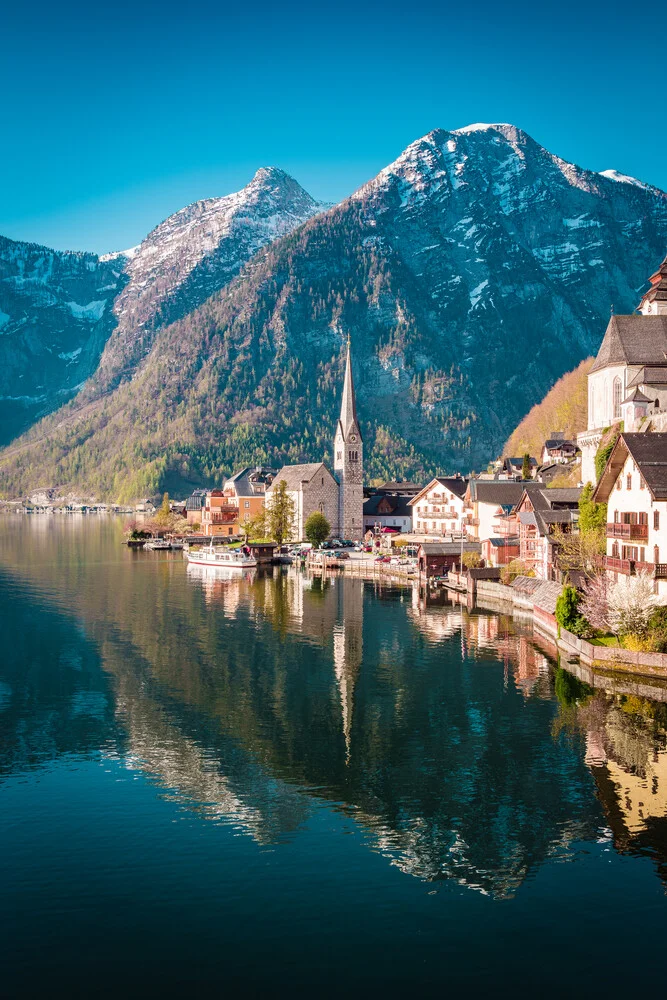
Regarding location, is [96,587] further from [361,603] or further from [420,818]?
[420,818]

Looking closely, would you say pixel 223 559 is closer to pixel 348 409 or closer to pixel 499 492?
pixel 499 492

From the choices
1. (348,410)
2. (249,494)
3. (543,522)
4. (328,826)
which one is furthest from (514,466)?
(328,826)

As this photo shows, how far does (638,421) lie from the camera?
83.9m

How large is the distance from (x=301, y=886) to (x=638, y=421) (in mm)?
64299

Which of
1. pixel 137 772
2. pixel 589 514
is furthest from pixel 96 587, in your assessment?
pixel 137 772

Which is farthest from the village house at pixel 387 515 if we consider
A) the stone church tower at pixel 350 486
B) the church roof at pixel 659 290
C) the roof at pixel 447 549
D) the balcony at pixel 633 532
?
the balcony at pixel 633 532

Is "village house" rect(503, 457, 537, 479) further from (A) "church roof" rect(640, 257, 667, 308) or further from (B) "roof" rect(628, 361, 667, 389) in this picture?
(B) "roof" rect(628, 361, 667, 389)

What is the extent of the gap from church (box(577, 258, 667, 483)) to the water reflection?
22.0 m

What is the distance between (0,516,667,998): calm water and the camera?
25.1m

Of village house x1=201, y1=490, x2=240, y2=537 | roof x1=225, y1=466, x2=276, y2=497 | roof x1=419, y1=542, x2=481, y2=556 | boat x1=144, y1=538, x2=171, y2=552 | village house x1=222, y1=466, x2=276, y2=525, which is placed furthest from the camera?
roof x1=225, y1=466, x2=276, y2=497

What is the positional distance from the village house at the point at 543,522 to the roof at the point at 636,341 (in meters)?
14.8

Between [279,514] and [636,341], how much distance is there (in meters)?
83.7

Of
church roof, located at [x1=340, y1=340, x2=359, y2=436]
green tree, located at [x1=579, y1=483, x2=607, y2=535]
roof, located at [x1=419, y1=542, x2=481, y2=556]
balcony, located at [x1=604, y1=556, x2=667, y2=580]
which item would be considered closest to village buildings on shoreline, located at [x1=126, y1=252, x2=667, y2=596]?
balcony, located at [x1=604, y1=556, x2=667, y2=580]

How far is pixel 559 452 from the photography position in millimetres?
149000
